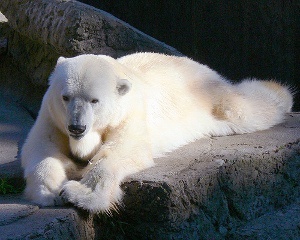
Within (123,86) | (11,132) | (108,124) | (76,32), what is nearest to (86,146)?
(108,124)

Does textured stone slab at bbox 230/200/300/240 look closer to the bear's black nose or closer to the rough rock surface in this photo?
the bear's black nose

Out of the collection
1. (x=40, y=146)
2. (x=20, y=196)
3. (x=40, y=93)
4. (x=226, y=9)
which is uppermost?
(x=226, y=9)

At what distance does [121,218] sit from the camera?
3348 mm

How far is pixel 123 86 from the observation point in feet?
11.5

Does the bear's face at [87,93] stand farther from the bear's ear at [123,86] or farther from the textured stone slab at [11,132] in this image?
the textured stone slab at [11,132]

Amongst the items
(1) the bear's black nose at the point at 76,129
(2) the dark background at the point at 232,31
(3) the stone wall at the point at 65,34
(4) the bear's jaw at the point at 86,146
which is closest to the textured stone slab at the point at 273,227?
(4) the bear's jaw at the point at 86,146

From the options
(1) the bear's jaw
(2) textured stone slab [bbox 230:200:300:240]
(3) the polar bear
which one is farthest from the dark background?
(1) the bear's jaw

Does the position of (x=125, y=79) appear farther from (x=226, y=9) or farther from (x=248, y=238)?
(x=226, y=9)

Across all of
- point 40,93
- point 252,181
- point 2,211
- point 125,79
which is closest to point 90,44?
point 40,93

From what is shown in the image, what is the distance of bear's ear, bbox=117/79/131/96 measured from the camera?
3.50m

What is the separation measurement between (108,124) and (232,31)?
3224 mm

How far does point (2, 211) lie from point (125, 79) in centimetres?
102

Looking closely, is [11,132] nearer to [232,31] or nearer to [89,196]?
[89,196]

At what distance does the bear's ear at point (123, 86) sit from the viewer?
11.5 ft
